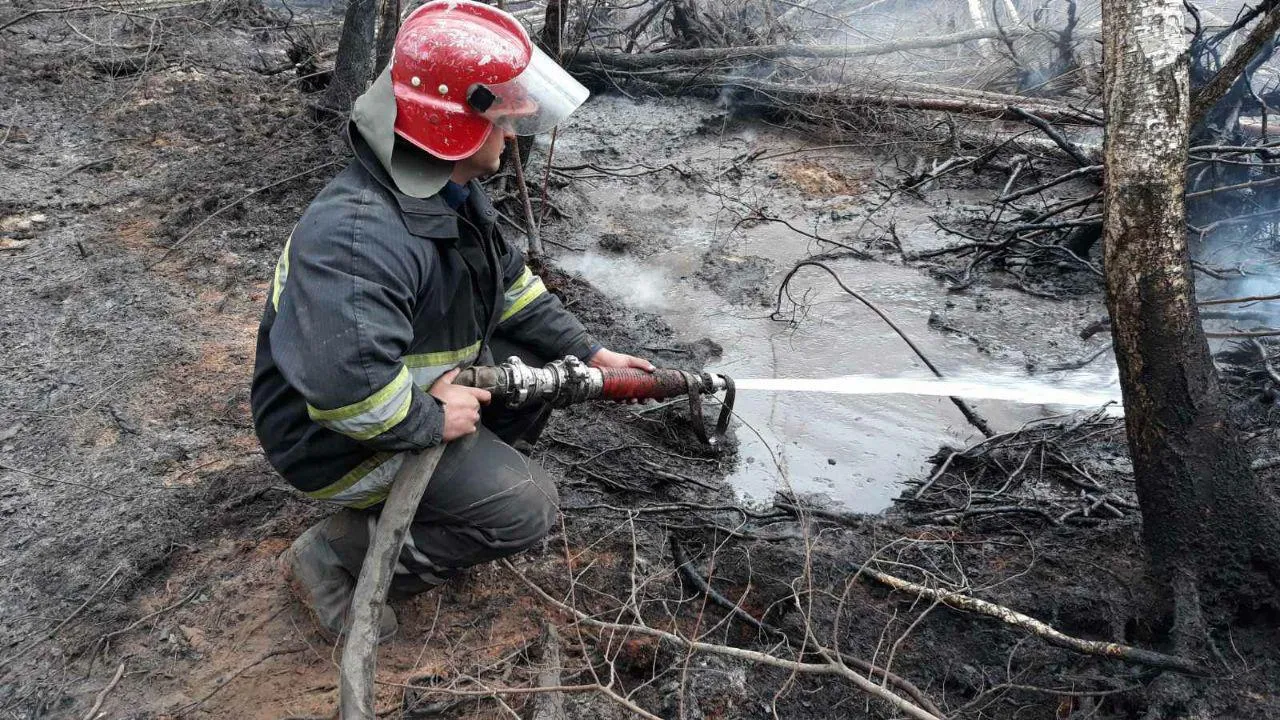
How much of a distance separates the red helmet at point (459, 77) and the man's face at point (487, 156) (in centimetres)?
3

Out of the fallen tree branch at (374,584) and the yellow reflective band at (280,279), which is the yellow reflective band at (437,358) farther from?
the yellow reflective band at (280,279)

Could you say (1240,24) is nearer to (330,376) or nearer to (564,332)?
(564,332)

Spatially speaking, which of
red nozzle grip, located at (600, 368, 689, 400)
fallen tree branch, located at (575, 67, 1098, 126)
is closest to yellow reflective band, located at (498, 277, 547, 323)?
red nozzle grip, located at (600, 368, 689, 400)

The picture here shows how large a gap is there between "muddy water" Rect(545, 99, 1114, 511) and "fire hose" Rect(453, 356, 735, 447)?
26 centimetres

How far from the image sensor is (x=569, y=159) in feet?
23.2

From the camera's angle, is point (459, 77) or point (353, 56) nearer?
point (459, 77)

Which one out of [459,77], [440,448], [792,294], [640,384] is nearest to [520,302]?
[640,384]

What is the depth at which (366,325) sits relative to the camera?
7.12ft

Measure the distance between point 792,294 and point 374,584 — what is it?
3.71 metres

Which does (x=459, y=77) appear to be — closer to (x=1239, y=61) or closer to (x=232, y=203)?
(x=1239, y=61)

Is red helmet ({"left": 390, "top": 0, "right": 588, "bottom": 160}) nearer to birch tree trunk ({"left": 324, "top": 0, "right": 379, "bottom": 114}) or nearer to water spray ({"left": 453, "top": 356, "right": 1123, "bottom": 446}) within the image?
water spray ({"left": 453, "top": 356, "right": 1123, "bottom": 446})

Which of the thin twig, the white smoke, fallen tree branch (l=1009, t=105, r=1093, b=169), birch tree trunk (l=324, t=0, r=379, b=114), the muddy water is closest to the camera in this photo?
the muddy water

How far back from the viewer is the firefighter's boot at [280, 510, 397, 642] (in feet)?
8.91

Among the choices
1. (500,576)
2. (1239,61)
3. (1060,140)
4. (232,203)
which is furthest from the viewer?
(1060,140)
